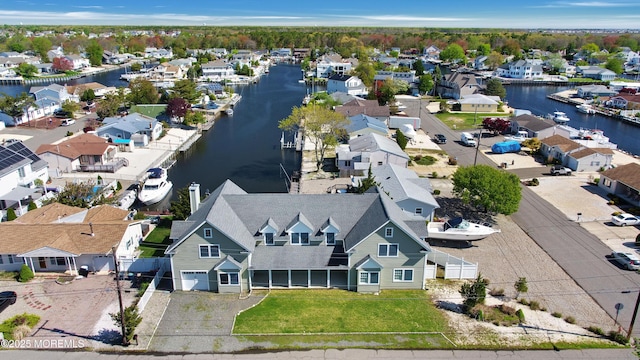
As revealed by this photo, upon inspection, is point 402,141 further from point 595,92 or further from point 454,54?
point 454,54

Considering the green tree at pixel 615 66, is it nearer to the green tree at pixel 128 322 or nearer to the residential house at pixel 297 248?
the residential house at pixel 297 248

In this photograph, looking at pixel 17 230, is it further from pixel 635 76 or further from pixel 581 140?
pixel 635 76

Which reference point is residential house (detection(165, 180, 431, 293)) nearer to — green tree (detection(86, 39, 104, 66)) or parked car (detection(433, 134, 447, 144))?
parked car (detection(433, 134, 447, 144))

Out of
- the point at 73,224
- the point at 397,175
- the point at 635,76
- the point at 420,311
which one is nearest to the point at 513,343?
the point at 420,311

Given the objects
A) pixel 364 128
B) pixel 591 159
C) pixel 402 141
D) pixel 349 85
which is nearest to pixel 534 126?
pixel 591 159

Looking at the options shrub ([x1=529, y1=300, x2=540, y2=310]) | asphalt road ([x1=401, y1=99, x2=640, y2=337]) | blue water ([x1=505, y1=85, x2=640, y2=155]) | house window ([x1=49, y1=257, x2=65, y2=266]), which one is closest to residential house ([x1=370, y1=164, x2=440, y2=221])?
asphalt road ([x1=401, y1=99, x2=640, y2=337])
